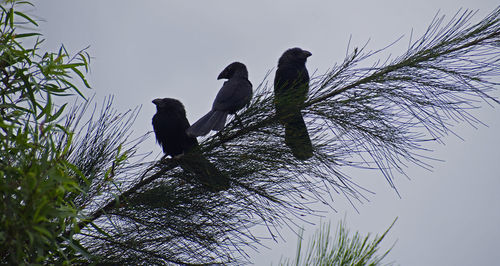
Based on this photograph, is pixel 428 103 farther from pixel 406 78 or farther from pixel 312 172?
pixel 312 172

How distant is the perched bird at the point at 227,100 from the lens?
8.79 ft

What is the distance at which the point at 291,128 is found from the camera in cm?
235

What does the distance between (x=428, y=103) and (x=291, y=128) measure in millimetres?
605

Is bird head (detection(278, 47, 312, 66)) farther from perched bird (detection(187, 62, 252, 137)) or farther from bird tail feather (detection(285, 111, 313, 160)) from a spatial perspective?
bird tail feather (detection(285, 111, 313, 160))

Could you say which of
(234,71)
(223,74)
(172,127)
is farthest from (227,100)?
(223,74)

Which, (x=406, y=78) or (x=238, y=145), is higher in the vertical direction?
(x=406, y=78)

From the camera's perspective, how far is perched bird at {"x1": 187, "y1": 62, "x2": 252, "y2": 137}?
268 cm

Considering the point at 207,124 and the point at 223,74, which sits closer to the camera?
the point at 207,124

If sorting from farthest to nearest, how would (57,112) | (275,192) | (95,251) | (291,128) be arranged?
1. (291,128)
2. (275,192)
3. (95,251)
4. (57,112)

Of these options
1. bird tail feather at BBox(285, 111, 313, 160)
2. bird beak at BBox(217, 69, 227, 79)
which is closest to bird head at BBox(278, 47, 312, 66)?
bird beak at BBox(217, 69, 227, 79)

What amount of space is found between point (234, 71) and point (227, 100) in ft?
2.76

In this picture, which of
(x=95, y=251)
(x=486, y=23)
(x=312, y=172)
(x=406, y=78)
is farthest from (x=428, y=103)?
(x=95, y=251)

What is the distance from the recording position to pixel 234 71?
157 inches

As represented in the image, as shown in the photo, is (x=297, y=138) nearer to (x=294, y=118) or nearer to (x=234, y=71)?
(x=294, y=118)
